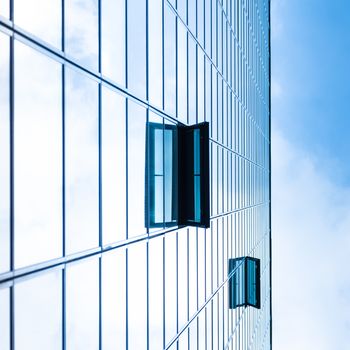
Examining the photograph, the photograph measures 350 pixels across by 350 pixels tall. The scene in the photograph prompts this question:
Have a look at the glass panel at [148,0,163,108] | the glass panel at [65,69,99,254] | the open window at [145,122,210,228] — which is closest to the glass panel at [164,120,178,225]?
the open window at [145,122,210,228]

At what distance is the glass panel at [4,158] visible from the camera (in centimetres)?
668

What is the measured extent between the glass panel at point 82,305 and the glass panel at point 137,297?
2028 millimetres

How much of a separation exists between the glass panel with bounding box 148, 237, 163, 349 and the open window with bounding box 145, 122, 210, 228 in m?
0.77

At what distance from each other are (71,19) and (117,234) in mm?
5076

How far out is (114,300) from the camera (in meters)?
10.7

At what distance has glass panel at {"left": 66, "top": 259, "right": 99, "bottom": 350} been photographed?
28.2 ft

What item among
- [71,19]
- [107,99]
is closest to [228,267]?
[107,99]

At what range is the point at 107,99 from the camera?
10664 mm

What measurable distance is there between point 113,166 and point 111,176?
27cm

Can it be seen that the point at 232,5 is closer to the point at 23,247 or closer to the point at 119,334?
the point at 119,334

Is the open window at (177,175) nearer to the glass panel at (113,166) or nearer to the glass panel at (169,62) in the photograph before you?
the glass panel at (169,62)

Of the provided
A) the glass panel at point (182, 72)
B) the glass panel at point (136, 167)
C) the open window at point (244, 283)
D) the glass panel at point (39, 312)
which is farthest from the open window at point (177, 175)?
the open window at point (244, 283)

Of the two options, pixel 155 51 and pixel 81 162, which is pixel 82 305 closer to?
pixel 81 162

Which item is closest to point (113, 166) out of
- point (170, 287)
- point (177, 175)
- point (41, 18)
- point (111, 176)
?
point (111, 176)
